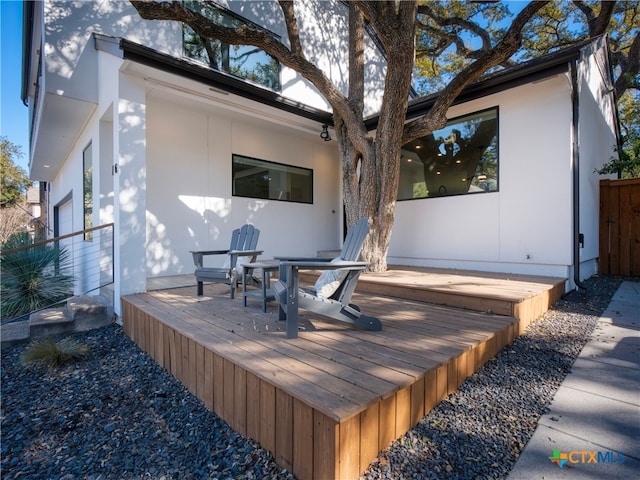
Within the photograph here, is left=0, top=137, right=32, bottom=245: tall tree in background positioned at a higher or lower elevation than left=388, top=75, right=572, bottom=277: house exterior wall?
higher

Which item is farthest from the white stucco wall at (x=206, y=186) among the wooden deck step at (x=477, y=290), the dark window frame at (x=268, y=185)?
the wooden deck step at (x=477, y=290)

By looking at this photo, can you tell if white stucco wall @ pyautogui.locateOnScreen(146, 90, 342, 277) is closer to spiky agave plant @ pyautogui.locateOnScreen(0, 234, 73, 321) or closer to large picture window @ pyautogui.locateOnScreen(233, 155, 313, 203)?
large picture window @ pyautogui.locateOnScreen(233, 155, 313, 203)

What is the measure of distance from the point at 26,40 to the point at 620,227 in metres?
12.0

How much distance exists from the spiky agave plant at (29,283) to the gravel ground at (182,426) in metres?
2.16

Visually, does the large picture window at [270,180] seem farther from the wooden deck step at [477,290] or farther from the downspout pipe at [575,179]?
the downspout pipe at [575,179]

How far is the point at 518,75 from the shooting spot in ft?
14.2

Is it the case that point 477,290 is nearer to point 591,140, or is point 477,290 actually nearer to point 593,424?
point 593,424

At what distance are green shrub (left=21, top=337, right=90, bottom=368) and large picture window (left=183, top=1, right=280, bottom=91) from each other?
5.08 meters

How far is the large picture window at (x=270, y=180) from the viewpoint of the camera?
629cm

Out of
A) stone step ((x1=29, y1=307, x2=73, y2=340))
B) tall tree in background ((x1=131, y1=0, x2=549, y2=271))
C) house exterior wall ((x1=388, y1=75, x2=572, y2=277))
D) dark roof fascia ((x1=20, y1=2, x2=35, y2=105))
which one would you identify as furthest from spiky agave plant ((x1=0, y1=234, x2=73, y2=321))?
house exterior wall ((x1=388, y1=75, x2=572, y2=277))

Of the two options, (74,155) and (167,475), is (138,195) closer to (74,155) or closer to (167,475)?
(167,475)

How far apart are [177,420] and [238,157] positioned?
5.06 m

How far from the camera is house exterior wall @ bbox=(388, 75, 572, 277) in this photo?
14.6 feet

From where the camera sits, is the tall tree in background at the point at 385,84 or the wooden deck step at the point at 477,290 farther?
the tall tree in background at the point at 385,84
